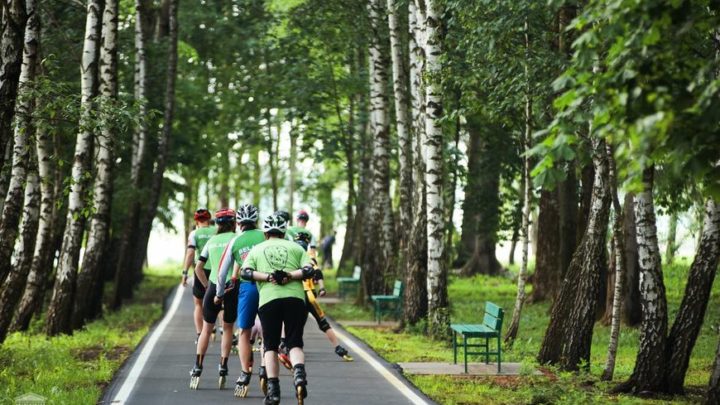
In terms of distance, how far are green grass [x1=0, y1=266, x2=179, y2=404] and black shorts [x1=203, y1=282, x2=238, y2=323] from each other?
1.47 metres

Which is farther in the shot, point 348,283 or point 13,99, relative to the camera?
point 348,283

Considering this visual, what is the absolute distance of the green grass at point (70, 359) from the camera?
13203 millimetres

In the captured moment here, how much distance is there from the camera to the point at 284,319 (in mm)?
11266

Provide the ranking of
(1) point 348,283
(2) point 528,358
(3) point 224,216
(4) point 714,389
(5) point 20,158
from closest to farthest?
(4) point 714,389, (3) point 224,216, (5) point 20,158, (2) point 528,358, (1) point 348,283

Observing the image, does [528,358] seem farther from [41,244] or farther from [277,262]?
[41,244]

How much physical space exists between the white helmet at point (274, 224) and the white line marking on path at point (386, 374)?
252 centimetres

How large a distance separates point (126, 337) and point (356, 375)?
23.9 feet

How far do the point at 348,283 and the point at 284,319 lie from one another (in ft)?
75.0

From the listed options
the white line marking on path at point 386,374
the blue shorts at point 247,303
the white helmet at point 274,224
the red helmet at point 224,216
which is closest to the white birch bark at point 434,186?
the white line marking on path at point 386,374

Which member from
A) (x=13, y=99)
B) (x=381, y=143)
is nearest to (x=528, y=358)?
(x=13, y=99)

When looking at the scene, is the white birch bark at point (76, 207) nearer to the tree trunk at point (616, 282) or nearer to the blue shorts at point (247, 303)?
the blue shorts at point (247, 303)

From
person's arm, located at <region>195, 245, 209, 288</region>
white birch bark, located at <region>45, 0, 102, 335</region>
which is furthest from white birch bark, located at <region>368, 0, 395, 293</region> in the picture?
person's arm, located at <region>195, 245, 209, 288</region>

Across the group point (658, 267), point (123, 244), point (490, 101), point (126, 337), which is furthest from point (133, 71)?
point (658, 267)

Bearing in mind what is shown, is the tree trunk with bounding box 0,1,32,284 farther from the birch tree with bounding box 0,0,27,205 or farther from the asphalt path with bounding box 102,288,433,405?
the asphalt path with bounding box 102,288,433,405
